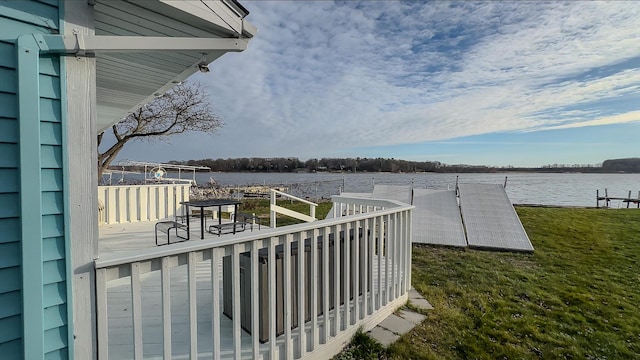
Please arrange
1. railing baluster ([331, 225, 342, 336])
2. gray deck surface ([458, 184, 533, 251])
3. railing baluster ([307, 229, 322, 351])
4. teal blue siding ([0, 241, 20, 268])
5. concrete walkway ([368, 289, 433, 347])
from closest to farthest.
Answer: teal blue siding ([0, 241, 20, 268]) < railing baluster ([307, 229, 322, 351]) < railing baluster ([331, 225, 342, 336]) < concrete walkway ([368, 289, 433, 347]) < gray deck surface ([458, 184, 533, 251])

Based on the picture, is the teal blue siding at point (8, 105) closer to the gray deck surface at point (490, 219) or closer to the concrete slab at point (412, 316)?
the concrete slab at point (412, 316)

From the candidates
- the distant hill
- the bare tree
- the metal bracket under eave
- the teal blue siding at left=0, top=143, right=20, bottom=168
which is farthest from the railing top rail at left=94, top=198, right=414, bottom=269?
the distant hill

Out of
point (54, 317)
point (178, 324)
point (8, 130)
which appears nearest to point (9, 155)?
point (8, 130)

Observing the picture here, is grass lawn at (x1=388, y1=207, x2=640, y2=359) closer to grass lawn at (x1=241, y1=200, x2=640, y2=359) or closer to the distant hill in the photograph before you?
grass lawn at (x1=241, y1=200, x2=640, y2=359)

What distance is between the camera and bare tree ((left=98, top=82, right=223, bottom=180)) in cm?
1128

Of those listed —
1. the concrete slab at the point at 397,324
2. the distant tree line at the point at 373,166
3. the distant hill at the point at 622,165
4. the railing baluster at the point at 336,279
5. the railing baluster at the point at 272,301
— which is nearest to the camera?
the railing baluster at the point at 272,301

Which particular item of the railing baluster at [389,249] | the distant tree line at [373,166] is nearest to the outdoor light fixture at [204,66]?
the railing baluster at [389,249]

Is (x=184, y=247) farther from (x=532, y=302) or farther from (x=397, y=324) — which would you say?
(x=532, y=302)

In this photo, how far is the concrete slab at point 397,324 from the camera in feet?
9.89

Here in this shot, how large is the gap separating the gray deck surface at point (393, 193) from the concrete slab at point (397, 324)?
506 centimetres

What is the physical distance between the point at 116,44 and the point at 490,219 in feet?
25.7

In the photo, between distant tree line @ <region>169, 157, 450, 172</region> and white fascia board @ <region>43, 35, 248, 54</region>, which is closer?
white fascia board @ <region>43, 35, 248, 54</region>

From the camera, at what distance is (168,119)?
39.3ft

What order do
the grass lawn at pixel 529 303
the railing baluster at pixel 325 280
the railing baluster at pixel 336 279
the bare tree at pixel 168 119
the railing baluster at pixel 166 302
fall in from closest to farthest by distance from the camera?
the railing baluster at pixel 166 302 < the railing baluster at pixel 325 280 < the railing baluster at pixel 336 279 < the grass lawn at pixel 529 303 < the bare tree at pixel 168 119
